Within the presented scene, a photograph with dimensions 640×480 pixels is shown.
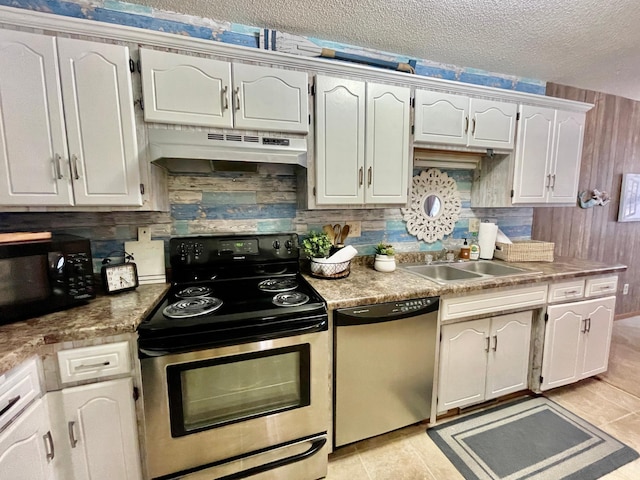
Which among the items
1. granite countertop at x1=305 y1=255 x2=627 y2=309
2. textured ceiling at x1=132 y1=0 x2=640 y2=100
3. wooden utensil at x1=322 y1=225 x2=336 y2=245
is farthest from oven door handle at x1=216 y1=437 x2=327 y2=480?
textured ceiling at x1=132 y1=0 x2=640 y2=100

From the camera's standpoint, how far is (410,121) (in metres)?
1.89

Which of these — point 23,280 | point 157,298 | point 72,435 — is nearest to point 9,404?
point 72,435

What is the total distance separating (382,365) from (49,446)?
146 centimetres

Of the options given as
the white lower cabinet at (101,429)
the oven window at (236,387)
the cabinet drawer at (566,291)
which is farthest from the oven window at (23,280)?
the cabinet drawer at (566,291)

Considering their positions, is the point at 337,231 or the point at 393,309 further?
the point at 337,231

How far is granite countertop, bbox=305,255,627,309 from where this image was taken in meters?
1.50

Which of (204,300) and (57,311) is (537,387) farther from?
(57,311)

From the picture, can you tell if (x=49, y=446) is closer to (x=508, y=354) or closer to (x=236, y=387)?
(x=236, y=387)

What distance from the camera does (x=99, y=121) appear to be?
1.35m

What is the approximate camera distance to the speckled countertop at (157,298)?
1.03 meters

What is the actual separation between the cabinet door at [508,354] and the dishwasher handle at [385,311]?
60 cm

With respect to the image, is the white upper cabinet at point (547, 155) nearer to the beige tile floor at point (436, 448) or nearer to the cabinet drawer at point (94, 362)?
the beige tile floor at point (436, 448)

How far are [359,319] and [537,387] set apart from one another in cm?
164

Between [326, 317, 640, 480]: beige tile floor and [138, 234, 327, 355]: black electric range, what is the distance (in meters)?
0.90
